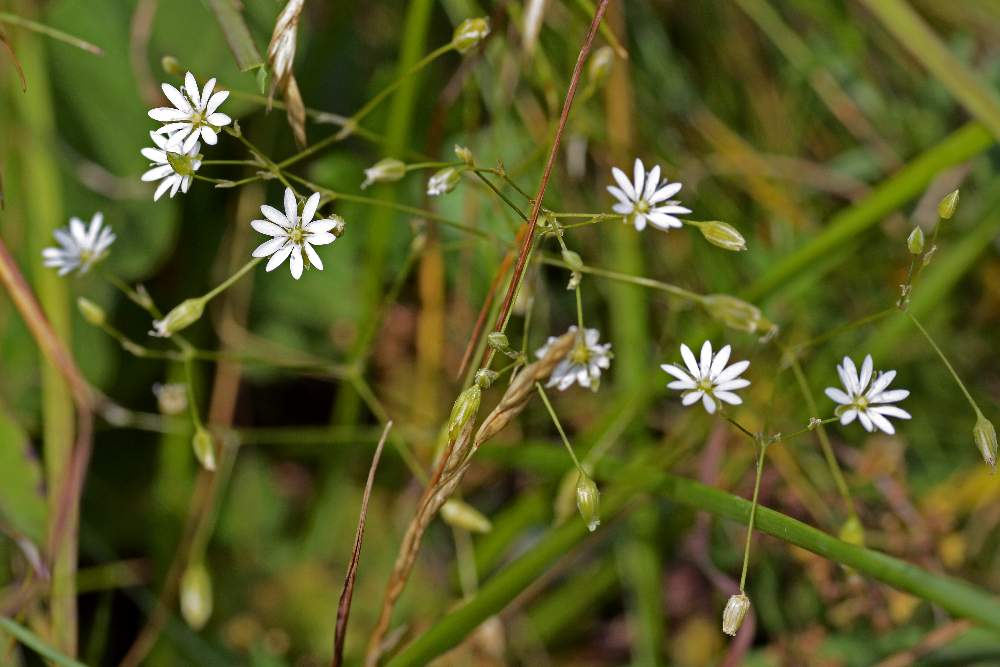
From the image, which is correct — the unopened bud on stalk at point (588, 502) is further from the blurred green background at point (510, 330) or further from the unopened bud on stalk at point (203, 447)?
the unopened bud on stalk at point (203, 447)

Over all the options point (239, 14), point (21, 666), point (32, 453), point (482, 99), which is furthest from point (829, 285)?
point (21, 666)

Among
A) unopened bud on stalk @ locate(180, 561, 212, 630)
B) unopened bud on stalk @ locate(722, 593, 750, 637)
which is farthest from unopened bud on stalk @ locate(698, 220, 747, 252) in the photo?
unopened bud on stalk @ locate(180, 561, 212, 630)

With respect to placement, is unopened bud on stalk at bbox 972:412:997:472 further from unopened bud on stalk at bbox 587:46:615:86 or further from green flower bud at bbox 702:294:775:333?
unopened bud on stalk at bbox 587:46:615:86

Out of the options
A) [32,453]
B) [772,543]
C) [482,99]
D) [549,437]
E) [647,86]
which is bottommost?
[772,543]

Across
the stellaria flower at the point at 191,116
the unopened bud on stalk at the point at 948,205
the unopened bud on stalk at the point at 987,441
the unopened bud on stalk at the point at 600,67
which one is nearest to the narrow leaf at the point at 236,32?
the stellaria flower at the point at 191,116

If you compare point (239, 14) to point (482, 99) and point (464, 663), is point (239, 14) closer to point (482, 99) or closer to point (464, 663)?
point (482, 99)

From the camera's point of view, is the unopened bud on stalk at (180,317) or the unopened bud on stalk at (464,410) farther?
the unopened bud on stalk at (180,317)
